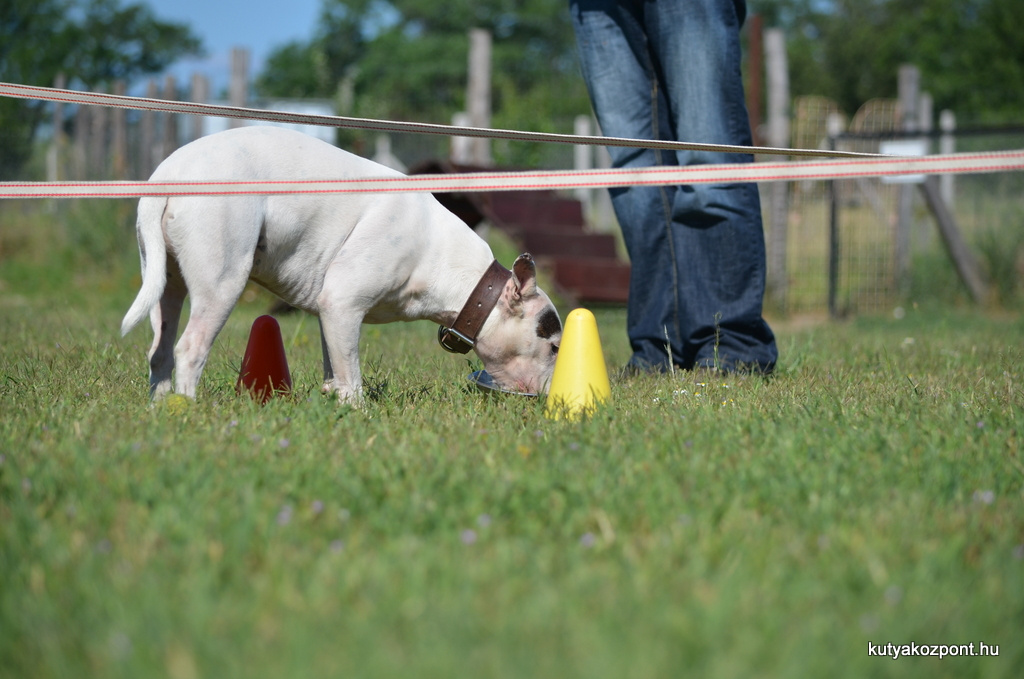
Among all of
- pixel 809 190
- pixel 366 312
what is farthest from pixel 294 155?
pixel 809 190

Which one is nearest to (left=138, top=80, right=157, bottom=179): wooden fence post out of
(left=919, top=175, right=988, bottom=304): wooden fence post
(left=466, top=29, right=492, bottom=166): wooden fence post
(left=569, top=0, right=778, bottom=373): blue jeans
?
(left=466, top=29, right=492, bottom=166): wooden fence post

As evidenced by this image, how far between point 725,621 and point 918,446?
1443 mm

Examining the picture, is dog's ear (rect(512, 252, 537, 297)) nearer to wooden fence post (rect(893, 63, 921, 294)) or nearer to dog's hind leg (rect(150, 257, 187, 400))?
dog's hind leg (rect(150, 257, 187, 400))

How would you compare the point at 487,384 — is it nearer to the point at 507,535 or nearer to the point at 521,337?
the point at 521,337

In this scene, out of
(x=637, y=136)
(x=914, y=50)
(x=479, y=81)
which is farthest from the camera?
(x=914, y=50)

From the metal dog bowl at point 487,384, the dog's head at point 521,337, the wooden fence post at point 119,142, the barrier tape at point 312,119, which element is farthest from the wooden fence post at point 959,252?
the wooden fence post at point 119,142

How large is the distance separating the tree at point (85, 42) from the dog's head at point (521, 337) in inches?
1550

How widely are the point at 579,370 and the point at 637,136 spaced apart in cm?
164

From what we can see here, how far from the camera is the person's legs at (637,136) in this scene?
14.8 ft

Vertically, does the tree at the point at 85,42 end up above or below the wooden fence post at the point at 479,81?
above

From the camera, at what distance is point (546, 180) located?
308 centimetres

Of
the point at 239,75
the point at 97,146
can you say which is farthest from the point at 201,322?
the point at 97,146

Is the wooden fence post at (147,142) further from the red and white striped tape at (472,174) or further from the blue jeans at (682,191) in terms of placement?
the red and white striped tape at (472,174)

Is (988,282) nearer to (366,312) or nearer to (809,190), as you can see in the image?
(809,190)
